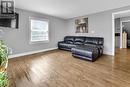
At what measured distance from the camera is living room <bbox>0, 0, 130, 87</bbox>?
7.25 feet

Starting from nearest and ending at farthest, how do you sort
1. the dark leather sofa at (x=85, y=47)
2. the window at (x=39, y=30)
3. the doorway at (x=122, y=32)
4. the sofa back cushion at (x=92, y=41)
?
1. the dark leather sofa at (x=85, y=47)
2. the sofa back cushion at (x=92, y=41)
3. the window at (x=39, y=30)
4. the doorway at (x=122, y=32)

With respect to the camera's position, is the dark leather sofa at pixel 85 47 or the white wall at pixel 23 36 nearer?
the dark leather sofa at pixel 85 47

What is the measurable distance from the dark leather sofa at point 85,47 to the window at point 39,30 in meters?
1.22

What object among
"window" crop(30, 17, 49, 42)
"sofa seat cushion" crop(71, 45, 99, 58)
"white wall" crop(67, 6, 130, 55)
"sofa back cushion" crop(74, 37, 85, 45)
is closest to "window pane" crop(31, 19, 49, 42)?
"window" crop(30, 17, 49, 42)

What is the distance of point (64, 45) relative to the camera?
5.82 meters

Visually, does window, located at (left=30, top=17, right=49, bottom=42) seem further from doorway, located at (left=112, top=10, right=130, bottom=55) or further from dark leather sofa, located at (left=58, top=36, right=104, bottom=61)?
doorway, located at (left=112, top=10, right=130, bottom=55)

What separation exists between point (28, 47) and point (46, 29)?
5.54 ft

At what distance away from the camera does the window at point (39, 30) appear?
5.01 meters

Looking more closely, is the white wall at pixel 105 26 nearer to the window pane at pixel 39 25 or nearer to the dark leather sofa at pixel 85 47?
the dark leather sofa at pixel 85 47

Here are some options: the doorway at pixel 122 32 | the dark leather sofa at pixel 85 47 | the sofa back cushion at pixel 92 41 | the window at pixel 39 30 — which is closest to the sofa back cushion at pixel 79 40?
the dark leather sofa at pixel 85 47

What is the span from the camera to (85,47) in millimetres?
4078

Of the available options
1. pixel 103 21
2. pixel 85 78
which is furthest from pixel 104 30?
pixel 85 78

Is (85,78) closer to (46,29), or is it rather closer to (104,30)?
(104,30)

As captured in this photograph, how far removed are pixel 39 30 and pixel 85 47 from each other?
10.1ft
